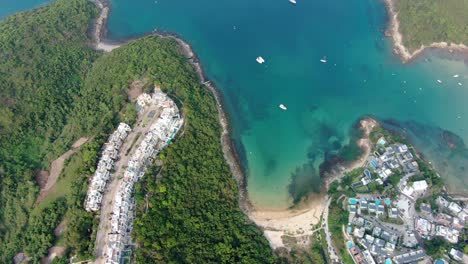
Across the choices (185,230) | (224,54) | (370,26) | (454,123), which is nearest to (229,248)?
(185,230)

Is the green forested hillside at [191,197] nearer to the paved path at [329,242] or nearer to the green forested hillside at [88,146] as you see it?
the green forested hillside at [88,146]

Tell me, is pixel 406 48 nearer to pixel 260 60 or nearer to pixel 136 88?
pixel 260 60

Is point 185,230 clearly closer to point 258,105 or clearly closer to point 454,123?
point 258,105

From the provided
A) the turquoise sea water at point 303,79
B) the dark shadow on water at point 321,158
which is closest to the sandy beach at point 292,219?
the dark shadow on water at point 321,158

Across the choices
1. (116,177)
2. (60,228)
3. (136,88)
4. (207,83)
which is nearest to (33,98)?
(136,88)

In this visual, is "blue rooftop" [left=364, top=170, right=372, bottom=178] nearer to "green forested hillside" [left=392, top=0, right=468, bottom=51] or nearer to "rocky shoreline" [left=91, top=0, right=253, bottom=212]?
"rocky shoreline" [left=91, top=0, right=253, bottom=212]

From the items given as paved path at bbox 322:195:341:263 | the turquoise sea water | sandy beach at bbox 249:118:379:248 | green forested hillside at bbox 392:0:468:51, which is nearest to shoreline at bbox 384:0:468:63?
green forested hillside at bbox 392:0:468:51
